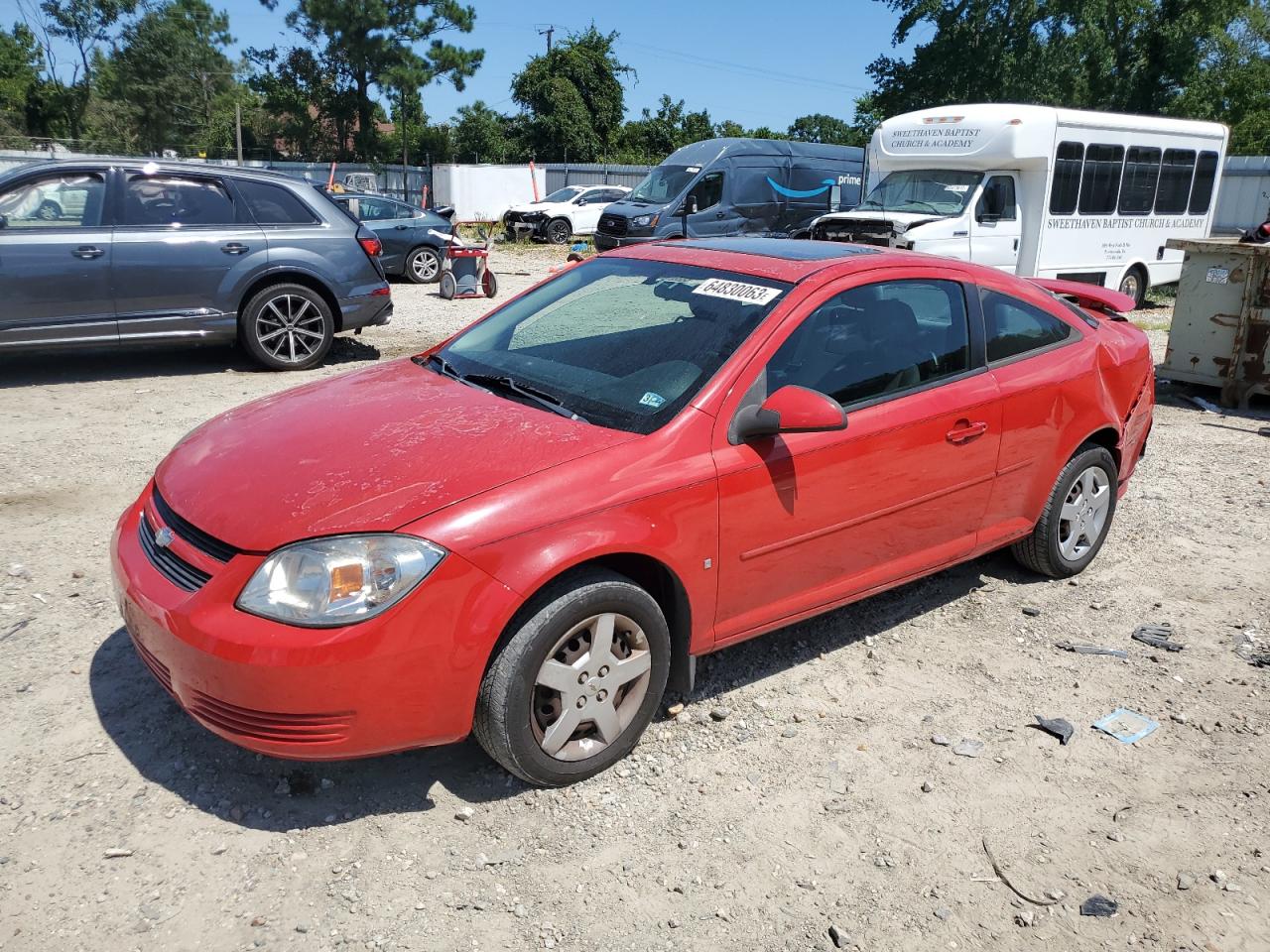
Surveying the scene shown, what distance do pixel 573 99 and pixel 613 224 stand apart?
31.8m

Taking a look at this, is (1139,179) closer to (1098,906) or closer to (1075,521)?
(1075,521)

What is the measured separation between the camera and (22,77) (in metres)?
62.3

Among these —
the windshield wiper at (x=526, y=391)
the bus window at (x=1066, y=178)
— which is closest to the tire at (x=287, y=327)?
the windshield wiper at (x=526, y=391)

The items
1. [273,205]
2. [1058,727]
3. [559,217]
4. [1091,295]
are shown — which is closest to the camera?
[1058,727]

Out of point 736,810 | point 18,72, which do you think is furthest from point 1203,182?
point 18,72

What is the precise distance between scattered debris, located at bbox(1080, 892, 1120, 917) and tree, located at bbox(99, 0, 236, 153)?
5830 centimetres

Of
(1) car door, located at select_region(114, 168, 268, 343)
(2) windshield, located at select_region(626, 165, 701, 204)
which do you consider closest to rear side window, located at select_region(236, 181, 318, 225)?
(1) car door, located at select_region(114, 168, 268, 343)

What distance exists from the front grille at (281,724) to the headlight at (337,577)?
0.27 meters

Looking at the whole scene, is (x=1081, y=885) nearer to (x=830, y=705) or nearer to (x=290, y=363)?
(x=830, y=705)

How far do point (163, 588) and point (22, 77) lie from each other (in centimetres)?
7421

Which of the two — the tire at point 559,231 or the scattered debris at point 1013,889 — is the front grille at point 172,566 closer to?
the scattered debris at point 1013,889

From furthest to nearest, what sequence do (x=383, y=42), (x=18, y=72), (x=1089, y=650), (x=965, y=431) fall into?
1. (x=18, y=72)
2. (x=383, y=42)
3. (x=1089, y=650)
4. (x=965, y=431)

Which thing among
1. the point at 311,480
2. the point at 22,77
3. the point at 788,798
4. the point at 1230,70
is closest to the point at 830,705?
the point at 788,798

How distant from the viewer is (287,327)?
8.95 metres
